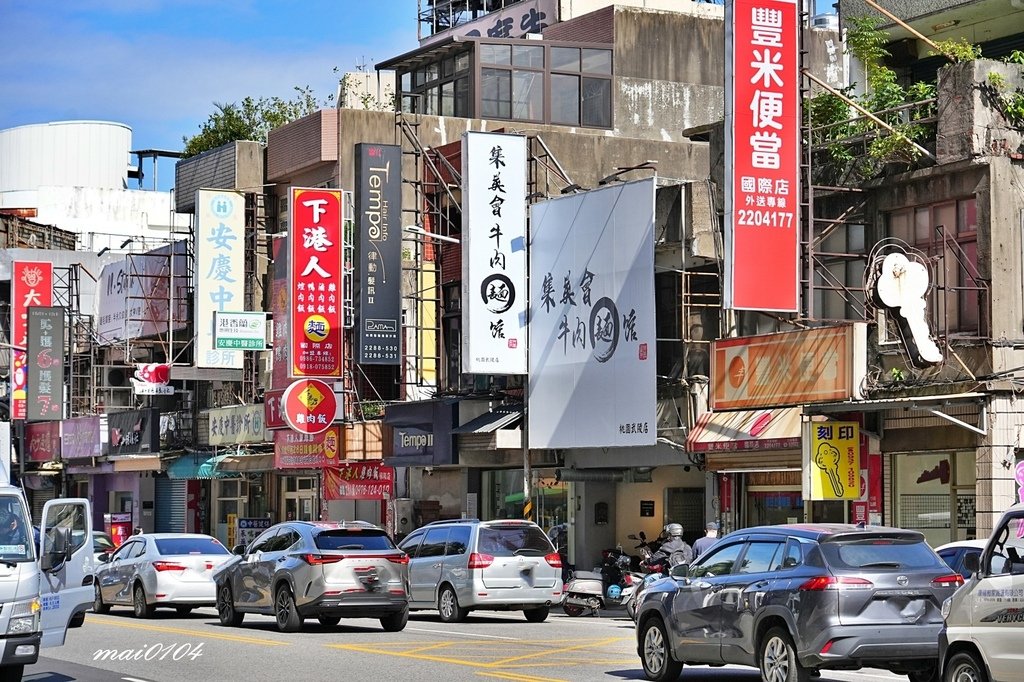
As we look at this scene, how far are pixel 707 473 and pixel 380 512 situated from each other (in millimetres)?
14082

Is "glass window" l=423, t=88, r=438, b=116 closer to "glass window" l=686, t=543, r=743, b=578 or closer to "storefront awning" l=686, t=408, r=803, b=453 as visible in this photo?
"storefront awning" l=686, t=408, r=803, b=453

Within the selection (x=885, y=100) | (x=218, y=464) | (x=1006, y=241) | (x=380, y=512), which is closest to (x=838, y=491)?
(x=1006, y=241)

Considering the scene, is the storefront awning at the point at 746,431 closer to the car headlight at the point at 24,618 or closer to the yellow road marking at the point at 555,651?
the yellow road marking at the point at 555,651

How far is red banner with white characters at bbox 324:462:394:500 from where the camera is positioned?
4147 centimetres

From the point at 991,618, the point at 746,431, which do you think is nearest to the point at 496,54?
the point at 746,431

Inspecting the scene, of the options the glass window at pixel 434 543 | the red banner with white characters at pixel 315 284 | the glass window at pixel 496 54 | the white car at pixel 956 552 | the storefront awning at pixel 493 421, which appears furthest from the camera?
the glass window at pixel 496 54

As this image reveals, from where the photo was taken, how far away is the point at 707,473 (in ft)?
107

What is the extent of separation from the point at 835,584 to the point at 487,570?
1246 cm

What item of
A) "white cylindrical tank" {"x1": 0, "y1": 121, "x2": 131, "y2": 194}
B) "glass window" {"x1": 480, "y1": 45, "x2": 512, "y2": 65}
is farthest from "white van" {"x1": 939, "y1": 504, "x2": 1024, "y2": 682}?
"white cylindrical tank" {"x1": 0, "y1": 121, "x2": 131, "y2": 194}

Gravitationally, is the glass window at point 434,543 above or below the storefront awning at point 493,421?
below

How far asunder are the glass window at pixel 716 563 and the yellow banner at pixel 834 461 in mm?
10194

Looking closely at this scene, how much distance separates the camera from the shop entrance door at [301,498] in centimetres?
4766

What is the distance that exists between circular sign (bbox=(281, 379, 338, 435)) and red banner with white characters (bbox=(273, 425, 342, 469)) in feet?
1.47

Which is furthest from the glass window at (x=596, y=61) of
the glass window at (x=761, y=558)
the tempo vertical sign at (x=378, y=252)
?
the glass window at (x=761, y=558)
